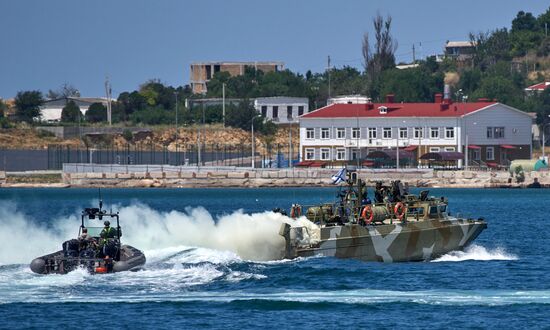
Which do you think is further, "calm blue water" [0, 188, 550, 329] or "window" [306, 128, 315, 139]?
"window" [306, 128, 315, 139]

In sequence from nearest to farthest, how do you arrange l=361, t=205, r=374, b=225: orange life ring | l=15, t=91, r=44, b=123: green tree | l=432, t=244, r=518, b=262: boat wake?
l=361, t=205, r=374, b=225: orange life ring < l=432, t=244, r=518, b=262: boat wake < l=15, t=91, r=44, b=123: green tree

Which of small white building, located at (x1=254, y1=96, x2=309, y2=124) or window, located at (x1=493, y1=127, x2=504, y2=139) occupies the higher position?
small white building, located at (x1=254, y1=96, x2=309, y2=124)

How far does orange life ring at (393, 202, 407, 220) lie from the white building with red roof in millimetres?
98404

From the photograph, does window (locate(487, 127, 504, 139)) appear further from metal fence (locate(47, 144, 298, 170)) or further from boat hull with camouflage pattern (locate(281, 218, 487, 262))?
boat hull with camouflage pattern (locate(281, 218, 487, 262))

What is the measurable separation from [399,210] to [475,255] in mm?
5549

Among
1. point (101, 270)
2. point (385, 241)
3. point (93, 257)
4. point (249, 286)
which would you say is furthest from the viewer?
point (385, 241)

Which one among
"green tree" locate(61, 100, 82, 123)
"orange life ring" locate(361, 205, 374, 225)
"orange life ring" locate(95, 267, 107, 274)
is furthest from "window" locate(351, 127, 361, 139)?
"orange life ring" locate(95, 267, 107, 274)

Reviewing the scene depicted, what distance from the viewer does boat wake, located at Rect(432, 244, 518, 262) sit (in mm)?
58844

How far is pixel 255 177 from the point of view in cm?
15088

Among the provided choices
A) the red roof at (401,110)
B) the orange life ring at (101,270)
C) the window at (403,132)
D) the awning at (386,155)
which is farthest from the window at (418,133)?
the orange life ring at (101,270)

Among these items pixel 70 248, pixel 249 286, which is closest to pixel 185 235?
pixel 70 248

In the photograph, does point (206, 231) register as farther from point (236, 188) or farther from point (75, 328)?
point (236, 188)

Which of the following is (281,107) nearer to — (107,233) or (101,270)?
(107,233)

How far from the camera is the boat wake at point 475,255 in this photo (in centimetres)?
5884
